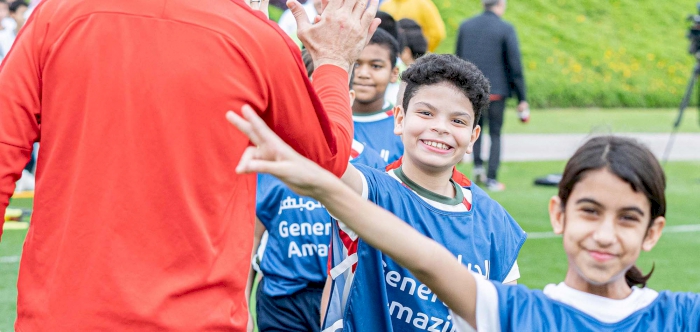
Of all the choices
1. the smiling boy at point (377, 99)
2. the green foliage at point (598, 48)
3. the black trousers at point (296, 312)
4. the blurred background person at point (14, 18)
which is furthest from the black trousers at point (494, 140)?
the green foliage at point (598, 48)

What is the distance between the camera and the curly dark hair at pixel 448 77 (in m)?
3.34

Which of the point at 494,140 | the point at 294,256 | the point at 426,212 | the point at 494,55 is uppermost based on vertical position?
the point at 426,212

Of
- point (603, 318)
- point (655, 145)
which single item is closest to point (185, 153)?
point (603, 318)

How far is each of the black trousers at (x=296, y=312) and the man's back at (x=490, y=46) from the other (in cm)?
760

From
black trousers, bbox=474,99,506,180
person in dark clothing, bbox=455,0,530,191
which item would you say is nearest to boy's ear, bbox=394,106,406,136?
black trousers, bbox=474,99,506,180

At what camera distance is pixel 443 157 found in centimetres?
315

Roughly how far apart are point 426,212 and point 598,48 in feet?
88.3

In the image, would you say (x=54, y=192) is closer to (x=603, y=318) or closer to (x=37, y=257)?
(x=37, y=257)

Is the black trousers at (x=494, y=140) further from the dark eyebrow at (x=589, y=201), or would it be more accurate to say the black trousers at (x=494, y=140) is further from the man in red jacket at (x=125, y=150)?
the man in red jacket at (x=125, y=150)

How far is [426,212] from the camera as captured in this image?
9.80 feet

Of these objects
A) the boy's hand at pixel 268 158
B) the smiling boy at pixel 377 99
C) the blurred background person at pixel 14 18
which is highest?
the boy's hand at pixel 268 158

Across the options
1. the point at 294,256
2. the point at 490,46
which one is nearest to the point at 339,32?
the point at 294,256

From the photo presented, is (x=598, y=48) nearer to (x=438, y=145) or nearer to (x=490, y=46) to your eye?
(x=490, y=46)

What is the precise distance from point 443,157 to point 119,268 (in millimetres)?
1381
